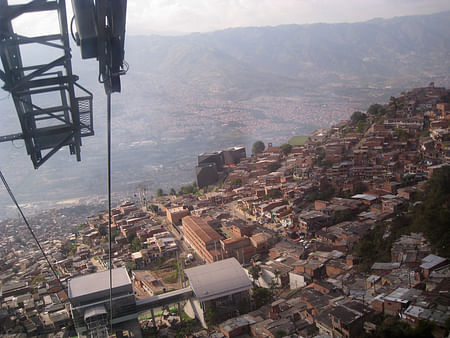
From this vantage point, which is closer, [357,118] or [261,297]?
[261,297]

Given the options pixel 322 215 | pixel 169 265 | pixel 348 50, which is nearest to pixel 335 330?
pixel 322 215

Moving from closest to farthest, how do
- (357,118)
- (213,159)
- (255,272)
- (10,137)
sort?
1. (10,137)
2. (255,272)
3. (357,118)
4. (213,159)

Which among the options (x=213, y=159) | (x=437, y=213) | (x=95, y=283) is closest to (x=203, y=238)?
(x=95, y=283)

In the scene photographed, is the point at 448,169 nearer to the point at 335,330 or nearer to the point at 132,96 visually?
the point at 335,330

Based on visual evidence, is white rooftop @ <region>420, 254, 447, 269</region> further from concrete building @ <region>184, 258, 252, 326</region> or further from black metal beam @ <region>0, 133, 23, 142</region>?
black metal beam @ <region>0, 133, 23, 142</region>

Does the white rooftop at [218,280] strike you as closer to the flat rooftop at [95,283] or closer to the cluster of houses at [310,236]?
the cluster of houses at [310,236]

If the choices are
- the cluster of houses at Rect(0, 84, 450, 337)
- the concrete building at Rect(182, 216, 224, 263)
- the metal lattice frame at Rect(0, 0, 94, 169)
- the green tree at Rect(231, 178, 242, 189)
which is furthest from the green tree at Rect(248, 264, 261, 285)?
the green tree at Rect(231, 178, 242, 189)

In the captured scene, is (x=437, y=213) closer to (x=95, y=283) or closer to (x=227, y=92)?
(x=95, y=283)
